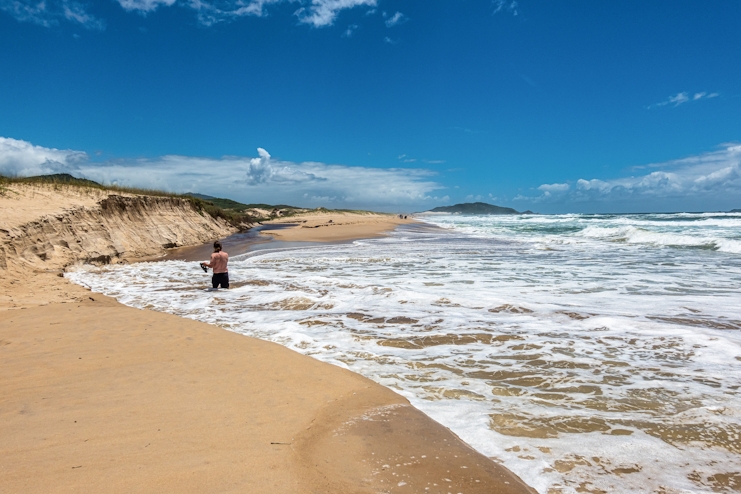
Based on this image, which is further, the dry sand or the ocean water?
the dry sand

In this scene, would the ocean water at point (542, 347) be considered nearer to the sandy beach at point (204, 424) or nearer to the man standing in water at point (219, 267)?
the man standing in water at point (219, 267)

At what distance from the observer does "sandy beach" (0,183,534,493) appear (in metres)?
2.50

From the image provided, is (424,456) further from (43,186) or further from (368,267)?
(43,186)

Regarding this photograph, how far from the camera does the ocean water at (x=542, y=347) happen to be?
3025 millimetres

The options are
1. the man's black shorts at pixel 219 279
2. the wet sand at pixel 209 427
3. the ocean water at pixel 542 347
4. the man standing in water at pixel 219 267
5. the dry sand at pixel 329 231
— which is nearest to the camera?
the wet sand at pixel 209 427

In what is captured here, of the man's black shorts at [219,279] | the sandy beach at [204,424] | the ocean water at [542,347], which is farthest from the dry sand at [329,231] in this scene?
the sandy beach at [204,424]

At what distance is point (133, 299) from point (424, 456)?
7.79 metres

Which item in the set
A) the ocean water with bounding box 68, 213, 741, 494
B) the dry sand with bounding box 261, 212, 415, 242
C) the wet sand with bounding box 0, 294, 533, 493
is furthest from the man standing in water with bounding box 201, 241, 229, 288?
the dry sand with bounding box 261, 212, 415, 242

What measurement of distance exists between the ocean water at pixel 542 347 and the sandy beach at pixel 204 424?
0.50m

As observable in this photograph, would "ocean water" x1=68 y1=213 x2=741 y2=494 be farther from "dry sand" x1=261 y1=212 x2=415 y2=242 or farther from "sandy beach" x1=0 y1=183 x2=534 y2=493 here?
"dry sand" x1=261 y1=212 x2=415 y2=242

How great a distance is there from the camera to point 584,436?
324 cm

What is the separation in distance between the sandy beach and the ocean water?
500mm

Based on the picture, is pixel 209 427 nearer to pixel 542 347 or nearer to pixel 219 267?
pixel 542 347

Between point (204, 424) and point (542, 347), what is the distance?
14.0 ft
